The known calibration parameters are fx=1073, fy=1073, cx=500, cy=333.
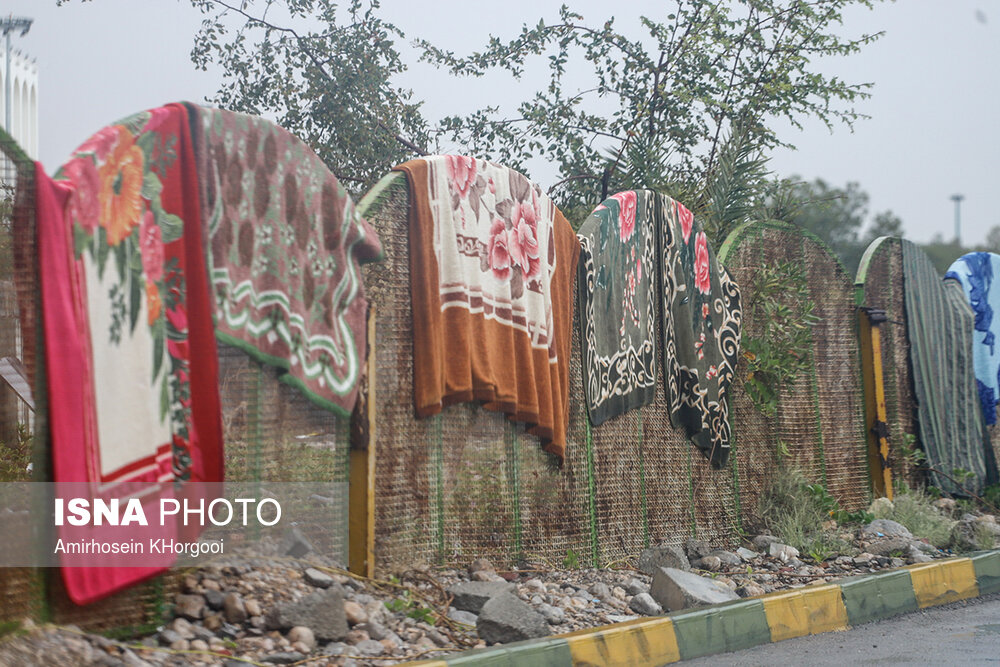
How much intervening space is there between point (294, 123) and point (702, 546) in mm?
7998

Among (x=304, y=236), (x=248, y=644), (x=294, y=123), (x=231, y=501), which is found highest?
(x=294, y=123)

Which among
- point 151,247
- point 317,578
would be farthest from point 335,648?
point 151,247

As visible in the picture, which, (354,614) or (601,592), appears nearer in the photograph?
(354,614)

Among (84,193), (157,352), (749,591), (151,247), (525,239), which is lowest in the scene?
(749,591)

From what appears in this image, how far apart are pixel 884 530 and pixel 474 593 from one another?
13.8 ft

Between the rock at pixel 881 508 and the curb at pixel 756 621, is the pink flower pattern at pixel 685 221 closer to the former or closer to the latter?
→ the curb at pixel 756 621

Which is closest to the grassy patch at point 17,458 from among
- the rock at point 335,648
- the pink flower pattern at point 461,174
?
the rock at point 335,648

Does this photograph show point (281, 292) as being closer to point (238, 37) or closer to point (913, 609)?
point (913, 609)

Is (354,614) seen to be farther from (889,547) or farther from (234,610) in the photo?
(889,547)

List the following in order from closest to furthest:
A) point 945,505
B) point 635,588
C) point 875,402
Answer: point 635,588, point 875,402, point 945,505

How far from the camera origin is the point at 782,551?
7047 millimetres

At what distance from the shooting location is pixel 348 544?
4.84 metres

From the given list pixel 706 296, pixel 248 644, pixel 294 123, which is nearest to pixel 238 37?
pixel 294 123

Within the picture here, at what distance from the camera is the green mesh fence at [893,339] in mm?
9203
